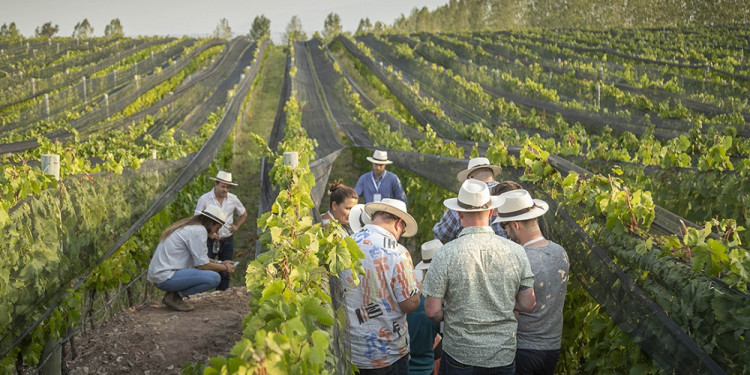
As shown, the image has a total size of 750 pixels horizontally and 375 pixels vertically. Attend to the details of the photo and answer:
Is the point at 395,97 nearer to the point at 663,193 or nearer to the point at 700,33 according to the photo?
the point at 663,193

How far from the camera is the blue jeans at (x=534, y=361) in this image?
3.99m

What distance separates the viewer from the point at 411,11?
4796 inches

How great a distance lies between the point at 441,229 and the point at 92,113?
16.0m

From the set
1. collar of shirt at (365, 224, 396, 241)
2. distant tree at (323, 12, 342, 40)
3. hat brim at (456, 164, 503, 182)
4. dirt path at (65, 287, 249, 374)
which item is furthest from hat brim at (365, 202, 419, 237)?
distant tree at (323, 12, 342, 40)

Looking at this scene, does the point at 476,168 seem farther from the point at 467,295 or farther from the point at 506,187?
the point at 467,295

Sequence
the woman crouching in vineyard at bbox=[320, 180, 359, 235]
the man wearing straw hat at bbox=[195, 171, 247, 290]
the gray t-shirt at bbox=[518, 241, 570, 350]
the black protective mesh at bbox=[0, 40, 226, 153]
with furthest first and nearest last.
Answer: the black protective mesh at bbox=[0, 40, 226, 153] → the man wearing straw hat at bbox=[195, 171, 247, 290] → the woman crouching in vineyard at bbox=[320, 180, 359, 235] → the gray t-shirt at bbox=[518, 241, 570, 350]

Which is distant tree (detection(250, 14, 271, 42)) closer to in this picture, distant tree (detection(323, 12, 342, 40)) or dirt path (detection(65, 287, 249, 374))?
distant tree (detection(323, 12, 342, 40))

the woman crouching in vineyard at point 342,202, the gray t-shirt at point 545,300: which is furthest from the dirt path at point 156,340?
the gray t-shirt at point 545,300

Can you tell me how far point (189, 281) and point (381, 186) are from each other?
3.19m

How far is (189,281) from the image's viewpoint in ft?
21.8

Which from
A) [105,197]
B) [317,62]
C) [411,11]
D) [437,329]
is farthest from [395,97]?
[411,11]

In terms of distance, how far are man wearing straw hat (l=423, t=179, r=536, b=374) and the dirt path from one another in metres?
2.87

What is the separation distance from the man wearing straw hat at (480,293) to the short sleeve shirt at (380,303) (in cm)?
26

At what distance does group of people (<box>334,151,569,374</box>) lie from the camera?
11.8 ft
